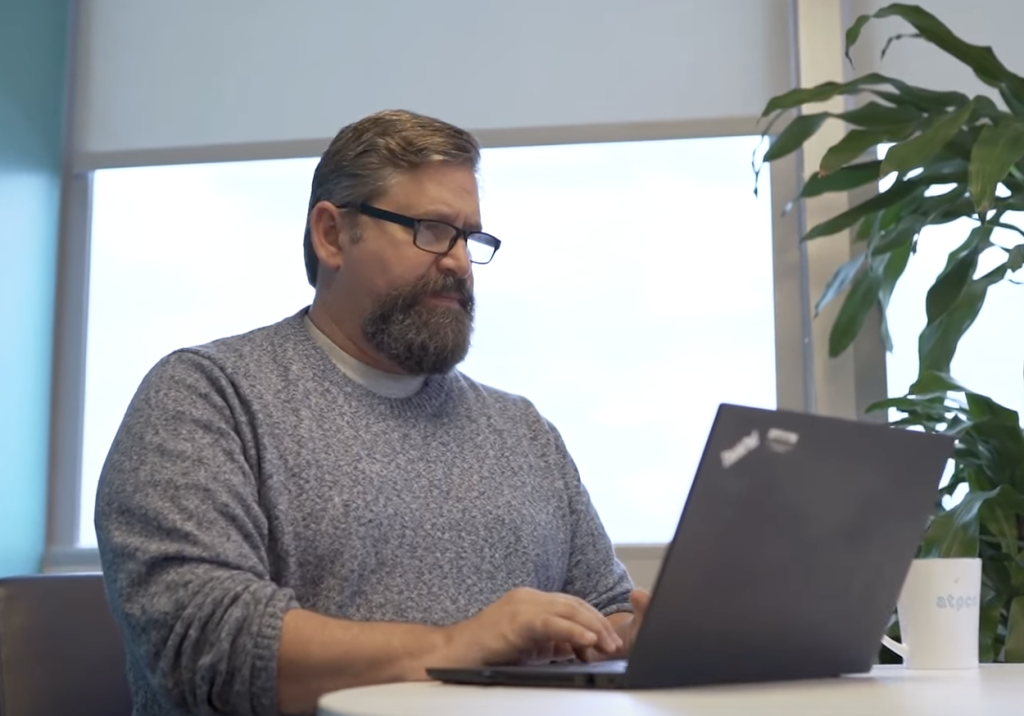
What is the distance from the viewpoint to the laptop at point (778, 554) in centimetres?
89

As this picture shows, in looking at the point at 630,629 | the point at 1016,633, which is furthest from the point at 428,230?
the point at 1016,633

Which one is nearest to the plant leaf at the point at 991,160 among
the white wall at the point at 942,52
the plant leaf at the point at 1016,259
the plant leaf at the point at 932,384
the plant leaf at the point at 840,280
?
the plant leaf at the point at 1016,259

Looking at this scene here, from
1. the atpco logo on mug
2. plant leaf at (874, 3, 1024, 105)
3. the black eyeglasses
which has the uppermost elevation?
plant leaf at (874, 3, 1024, 105)

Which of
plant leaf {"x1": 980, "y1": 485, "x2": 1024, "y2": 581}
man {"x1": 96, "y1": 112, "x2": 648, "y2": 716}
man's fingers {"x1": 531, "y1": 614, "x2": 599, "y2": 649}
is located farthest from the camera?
plant leaf {"x1": 980, "y1": 485, "x2": 1024, "y2": 581}

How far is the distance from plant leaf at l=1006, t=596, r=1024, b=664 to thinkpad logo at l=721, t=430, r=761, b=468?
4.02 feet

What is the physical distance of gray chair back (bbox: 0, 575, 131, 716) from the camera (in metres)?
1.42

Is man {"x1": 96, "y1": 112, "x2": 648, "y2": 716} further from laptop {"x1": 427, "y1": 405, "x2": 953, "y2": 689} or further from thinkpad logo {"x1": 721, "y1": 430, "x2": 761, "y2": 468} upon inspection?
thinkpad logo {"x1": 721, "y1": 430, "x2": 761, "y2": 468}

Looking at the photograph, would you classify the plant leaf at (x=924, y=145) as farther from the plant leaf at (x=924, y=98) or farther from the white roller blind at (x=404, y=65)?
the white roller blind at (x=404, y=65)

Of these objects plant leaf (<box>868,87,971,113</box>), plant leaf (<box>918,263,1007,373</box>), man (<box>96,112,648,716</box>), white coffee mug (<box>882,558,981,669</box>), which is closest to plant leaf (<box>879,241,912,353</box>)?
plant leaf (<box>918,263,1007,373</box>)

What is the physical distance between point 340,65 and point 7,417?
1.03 metres

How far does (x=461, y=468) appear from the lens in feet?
5.26

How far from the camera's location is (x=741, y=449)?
89 cm

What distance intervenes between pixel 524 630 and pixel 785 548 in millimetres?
265

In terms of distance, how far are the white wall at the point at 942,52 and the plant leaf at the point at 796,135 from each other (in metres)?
0.46
